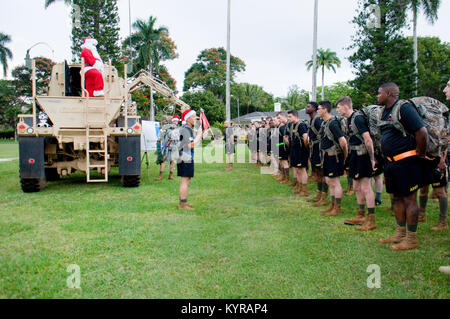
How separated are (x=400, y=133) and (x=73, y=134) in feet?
23.7

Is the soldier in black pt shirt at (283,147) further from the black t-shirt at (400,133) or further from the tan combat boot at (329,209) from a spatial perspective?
the black t-shirt at (400,133)

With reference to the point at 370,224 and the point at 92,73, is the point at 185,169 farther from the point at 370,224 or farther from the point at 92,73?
the point at 92,73

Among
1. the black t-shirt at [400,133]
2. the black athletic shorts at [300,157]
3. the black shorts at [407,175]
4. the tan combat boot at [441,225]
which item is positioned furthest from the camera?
the black athletic shorts at [300,157]

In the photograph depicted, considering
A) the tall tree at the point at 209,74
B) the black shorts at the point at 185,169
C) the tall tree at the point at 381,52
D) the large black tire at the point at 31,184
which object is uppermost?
the tall tree at the point at 209,74

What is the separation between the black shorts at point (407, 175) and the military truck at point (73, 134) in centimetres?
634

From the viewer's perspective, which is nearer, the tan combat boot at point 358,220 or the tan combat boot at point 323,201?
the tan combat boot at point 358,220

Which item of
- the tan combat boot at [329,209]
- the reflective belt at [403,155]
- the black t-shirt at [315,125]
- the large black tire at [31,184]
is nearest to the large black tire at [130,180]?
the large black tire at [31,184]

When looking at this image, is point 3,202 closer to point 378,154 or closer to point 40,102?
point 40,102

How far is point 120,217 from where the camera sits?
6.30 m

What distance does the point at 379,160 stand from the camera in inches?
259

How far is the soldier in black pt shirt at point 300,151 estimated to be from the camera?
28.1 feet

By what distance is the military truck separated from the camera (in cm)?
825

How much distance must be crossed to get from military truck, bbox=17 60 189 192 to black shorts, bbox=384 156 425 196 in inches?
250

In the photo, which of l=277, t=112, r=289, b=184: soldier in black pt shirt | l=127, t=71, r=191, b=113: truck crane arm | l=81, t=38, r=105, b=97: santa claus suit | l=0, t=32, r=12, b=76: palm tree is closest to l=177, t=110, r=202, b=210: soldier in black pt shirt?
l=81, t=38, r=105, b=97: santa claus suit
